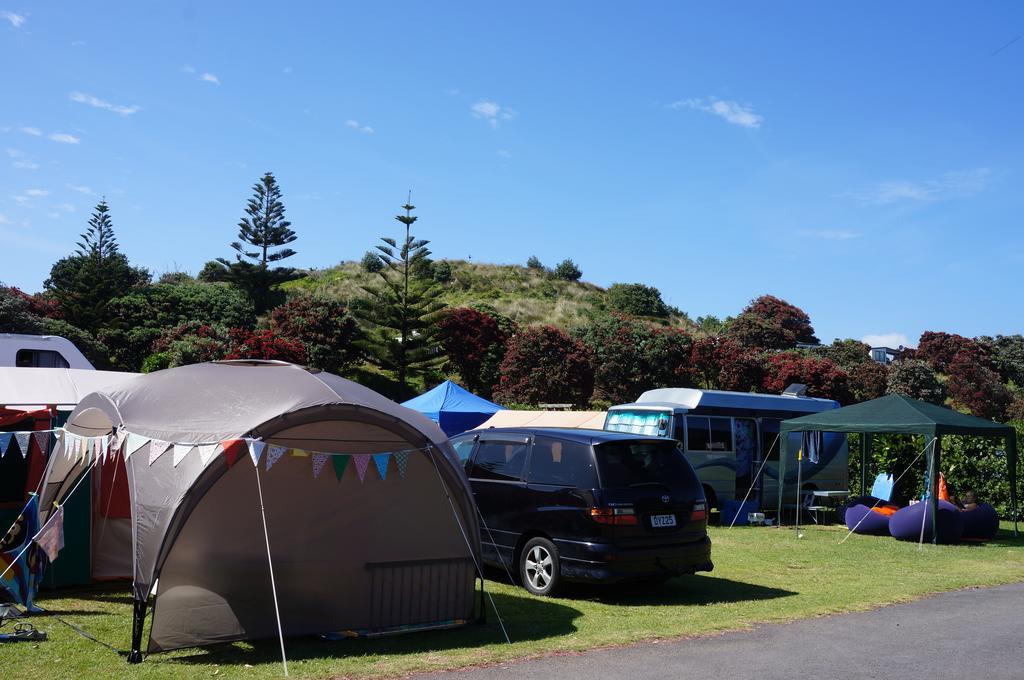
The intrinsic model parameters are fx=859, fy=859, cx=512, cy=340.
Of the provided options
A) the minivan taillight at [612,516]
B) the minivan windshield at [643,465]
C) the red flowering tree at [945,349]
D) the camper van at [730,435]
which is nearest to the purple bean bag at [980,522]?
the camper van at [730,435]

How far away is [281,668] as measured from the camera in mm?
6199

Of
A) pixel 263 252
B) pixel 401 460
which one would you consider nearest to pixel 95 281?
pixel 263 252

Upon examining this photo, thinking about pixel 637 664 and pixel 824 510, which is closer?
pixel 637 664

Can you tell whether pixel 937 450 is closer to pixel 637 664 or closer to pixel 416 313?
pixel 637 664

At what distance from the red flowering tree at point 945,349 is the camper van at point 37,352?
44.6m

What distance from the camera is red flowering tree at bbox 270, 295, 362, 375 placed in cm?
3516

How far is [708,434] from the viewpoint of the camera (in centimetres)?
1681

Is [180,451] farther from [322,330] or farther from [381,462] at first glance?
[322,330]

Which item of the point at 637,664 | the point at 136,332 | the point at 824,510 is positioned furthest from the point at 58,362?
the point at 136,332

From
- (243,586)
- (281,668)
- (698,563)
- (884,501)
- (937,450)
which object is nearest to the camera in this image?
(281,668)

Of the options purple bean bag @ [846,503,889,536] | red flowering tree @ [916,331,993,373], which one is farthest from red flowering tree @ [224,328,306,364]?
red flowering tree @ [916,331,993,373]

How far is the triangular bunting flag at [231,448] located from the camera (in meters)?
6.37

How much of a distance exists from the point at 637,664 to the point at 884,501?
1085 centimetres

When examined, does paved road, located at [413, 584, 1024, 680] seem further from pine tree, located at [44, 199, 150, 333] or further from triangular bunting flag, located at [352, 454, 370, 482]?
pine tree, located at [44, 199, 150, 333]
